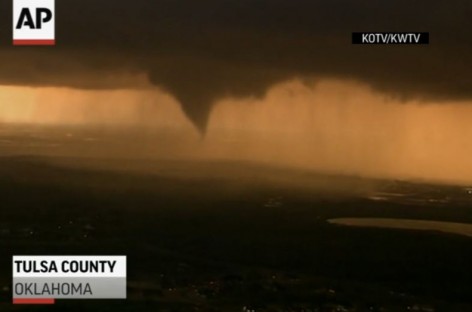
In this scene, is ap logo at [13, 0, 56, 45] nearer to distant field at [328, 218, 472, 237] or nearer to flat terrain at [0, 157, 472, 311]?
flat terrain at [0, 157, 472, 311]

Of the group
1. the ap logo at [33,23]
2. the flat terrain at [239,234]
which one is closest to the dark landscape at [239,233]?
the flat terrain at [239,234]

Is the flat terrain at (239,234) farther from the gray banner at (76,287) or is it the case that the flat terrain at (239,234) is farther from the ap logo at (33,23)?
the ap logo at (33,23)

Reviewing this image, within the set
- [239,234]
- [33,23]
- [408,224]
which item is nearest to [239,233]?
[239,234]

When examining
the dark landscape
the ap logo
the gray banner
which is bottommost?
the gray banner

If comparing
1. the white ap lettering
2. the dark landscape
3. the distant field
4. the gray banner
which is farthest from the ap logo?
the distant field

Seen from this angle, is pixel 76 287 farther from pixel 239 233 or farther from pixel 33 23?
pixel 33 23

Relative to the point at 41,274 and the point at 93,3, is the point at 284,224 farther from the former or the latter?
the point at 93,3

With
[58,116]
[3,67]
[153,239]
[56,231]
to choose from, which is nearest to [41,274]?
[56,231]
